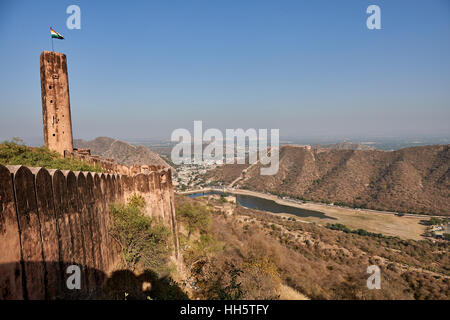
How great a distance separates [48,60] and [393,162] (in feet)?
280

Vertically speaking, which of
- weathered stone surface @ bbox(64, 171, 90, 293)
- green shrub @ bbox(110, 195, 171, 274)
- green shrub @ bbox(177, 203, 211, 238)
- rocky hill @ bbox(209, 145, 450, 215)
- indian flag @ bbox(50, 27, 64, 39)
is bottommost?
rocky hill @ bbox(209, 145, 450, 215)

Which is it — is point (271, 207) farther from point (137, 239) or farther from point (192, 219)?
point (137, 239)

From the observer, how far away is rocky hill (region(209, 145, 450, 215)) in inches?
2240

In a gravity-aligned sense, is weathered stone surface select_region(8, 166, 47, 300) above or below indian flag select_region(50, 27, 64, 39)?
below

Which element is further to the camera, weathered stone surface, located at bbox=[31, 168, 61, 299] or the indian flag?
the indian flag

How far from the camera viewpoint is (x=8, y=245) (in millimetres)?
3410

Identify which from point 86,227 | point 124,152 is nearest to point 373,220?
point 86,227

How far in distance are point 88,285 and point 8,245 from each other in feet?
9.52

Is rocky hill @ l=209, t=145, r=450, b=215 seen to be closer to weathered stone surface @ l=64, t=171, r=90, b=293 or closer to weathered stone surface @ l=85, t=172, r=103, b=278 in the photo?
weathered stone surface @ l=85, t=172, r=103, b=278

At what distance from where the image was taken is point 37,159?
9.92 m

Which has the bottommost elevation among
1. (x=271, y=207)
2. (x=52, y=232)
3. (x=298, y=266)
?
(x=271, y=207)

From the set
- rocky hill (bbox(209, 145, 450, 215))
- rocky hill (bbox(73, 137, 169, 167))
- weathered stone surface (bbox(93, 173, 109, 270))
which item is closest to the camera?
weathered stone surface (bbox(93, 173, 109, 270))

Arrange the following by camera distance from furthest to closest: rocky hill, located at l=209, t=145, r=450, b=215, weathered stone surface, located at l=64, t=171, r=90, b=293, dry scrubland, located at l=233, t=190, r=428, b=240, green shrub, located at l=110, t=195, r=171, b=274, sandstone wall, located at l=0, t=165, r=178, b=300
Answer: rocky hill, located at l=209, t=145, r=450, b=215 → dry scrubland, located at l=233, t=190, r=428, b=240 → green shrub, located at l=110, t=195, r=171, b=274 → weathered stone surface, located at l=64, t=171, r=90, b=293 → sandstone wall, located at l=0, t=165, r=178, b=300

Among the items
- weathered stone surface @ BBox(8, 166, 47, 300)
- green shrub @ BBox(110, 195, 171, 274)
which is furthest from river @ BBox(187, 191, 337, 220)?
weathered stone surface @ BBox(8, 166, 47, 300)
